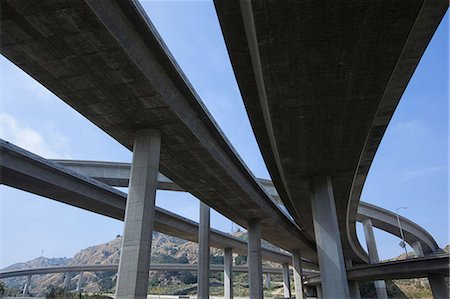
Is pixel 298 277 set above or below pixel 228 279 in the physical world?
above

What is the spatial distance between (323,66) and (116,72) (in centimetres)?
876

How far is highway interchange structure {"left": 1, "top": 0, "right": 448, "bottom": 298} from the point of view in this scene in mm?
11391

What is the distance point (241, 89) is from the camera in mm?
15820

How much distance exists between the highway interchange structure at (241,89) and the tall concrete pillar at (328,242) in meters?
0.08

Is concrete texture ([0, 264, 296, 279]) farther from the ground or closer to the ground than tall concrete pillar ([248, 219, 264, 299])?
farther from the ground

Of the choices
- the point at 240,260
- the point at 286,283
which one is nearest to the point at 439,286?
the point at 286,283

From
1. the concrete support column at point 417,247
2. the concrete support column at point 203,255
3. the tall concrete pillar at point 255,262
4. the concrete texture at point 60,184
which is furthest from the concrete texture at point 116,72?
the concrete support column at point 417,247

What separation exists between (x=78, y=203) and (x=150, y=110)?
20.1 m

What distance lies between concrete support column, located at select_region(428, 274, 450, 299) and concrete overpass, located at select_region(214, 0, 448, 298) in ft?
73.5

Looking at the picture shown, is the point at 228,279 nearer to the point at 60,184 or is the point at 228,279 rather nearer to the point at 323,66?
the point at 60,184

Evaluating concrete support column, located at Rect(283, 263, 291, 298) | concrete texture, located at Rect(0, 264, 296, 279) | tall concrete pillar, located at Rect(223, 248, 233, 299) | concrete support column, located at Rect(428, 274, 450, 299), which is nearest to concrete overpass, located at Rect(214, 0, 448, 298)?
concrete support column, located at Rect(428, 274, 450, 299)

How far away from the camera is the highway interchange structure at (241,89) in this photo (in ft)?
37.4

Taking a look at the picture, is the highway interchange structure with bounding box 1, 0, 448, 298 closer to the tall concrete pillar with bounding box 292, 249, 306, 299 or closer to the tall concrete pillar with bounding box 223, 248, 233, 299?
the tall concrete pillar with bounding box 223, 248, 233, 299

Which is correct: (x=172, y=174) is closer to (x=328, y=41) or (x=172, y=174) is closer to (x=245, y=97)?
(x=245, y=97)
